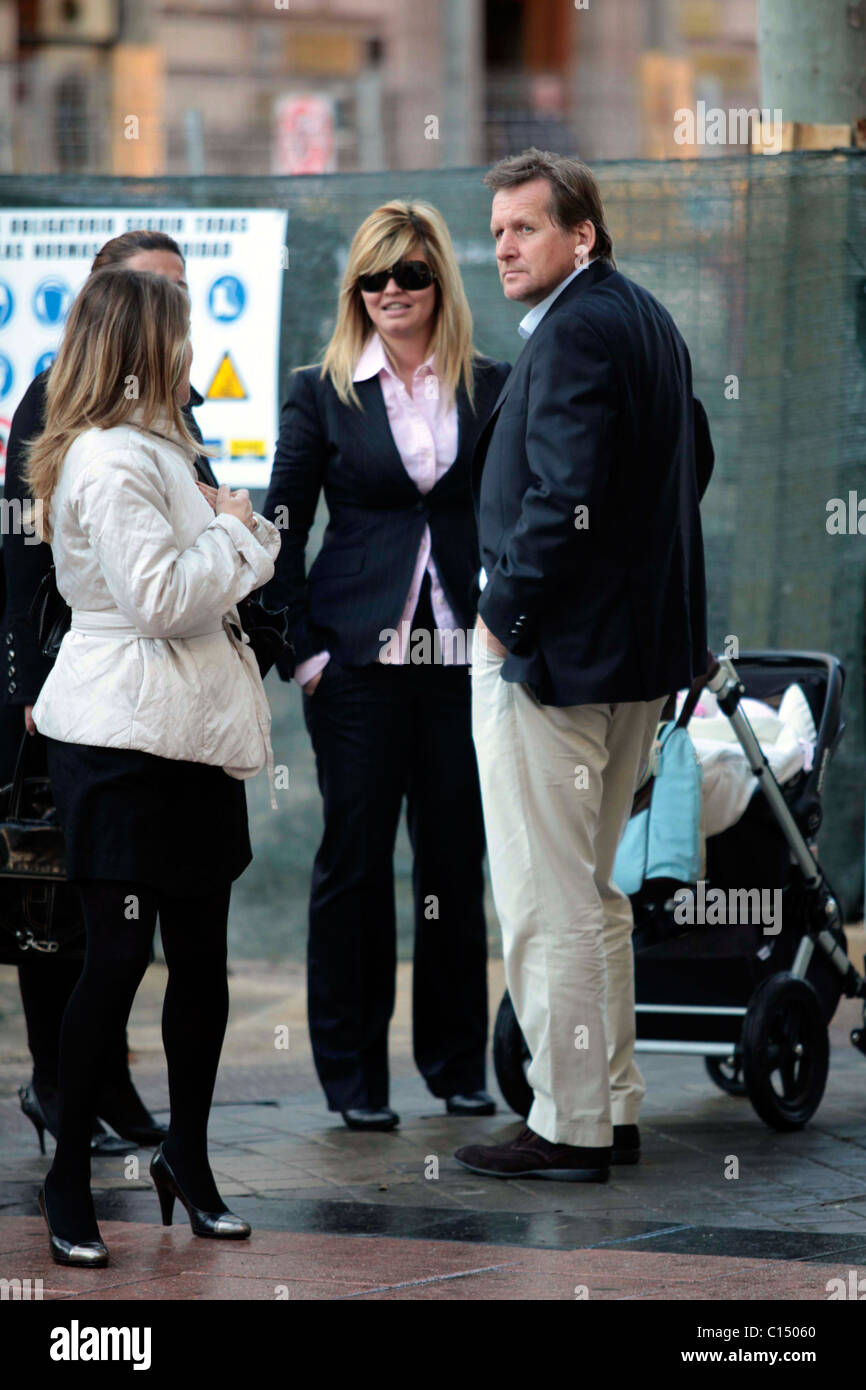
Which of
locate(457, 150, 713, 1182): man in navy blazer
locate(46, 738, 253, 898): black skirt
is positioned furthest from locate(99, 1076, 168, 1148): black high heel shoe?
locate(46, 738, 253, 898): black skirt

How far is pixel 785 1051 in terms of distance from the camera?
15.9ft

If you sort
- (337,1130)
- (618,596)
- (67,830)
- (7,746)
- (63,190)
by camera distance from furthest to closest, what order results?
(63,190)
(337,1130)
(7,746)
(618,596)
(67,830)

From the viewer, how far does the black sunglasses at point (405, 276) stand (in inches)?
192

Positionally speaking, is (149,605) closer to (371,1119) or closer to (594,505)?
(594,505)

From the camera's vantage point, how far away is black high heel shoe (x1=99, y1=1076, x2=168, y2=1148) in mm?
4785

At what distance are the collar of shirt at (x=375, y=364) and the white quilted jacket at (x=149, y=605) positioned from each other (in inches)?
50.1

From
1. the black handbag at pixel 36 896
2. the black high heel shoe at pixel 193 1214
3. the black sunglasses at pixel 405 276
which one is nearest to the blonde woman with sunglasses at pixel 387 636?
the black sunglasses at pixel 405 276

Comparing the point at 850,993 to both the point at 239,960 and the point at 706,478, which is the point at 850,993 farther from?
the point at 239,960

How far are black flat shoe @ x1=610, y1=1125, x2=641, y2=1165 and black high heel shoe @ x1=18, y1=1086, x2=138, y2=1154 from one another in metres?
1.13

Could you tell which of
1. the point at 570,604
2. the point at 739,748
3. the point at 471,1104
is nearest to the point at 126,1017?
the point at 570,604

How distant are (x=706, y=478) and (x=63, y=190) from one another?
302cm

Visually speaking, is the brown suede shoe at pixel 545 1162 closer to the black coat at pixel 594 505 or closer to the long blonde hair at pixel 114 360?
the black coat at pixel 594 505

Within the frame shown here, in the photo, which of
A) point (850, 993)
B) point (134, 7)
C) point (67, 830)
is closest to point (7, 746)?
point (67, 830)

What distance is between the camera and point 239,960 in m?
7.04
